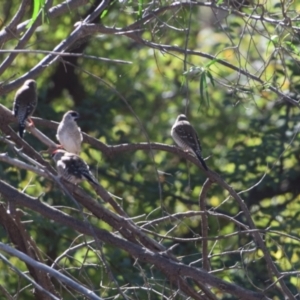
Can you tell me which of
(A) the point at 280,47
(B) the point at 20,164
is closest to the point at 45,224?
(A) the point at 280,47

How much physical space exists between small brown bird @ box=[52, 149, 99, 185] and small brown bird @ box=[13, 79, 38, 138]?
0.32m

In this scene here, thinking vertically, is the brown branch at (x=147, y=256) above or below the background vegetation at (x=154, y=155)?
above

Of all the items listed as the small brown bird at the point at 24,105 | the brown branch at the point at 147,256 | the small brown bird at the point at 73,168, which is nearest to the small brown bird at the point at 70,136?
the small brown bird at the point at 73,168

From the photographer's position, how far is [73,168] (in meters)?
5.52

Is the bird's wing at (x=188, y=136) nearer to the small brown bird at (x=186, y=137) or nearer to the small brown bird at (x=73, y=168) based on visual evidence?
the small brown bird at (x=186, y=137)

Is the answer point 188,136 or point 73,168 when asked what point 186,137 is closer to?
point 188,136

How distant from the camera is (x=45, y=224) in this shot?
7.28 meters

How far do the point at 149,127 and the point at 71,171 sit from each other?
15.4 ft

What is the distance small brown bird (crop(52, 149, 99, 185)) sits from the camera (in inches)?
210

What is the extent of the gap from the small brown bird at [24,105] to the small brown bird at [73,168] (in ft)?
1.04

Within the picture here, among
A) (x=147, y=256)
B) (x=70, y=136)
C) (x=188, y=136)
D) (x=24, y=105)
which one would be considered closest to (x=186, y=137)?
(x=188, y=136)

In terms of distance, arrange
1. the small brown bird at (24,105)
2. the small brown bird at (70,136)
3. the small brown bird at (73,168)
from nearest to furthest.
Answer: the small brown bird at (24,105) → the small brown bird at (73,168) → the small brown bird at (70,136)

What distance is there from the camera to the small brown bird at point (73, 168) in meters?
5.32

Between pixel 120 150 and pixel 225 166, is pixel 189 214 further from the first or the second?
pixel 225 166
